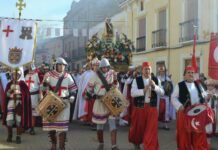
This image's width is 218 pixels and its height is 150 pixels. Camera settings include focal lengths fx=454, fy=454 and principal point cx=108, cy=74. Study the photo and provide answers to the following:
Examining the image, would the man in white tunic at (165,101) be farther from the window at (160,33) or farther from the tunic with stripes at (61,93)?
the window at (160,33)

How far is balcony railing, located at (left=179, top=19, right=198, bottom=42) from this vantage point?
19.3 metres

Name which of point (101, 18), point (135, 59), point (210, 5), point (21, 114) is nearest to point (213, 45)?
point (21, 114)

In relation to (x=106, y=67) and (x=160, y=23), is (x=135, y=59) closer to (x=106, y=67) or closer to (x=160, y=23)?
(x=160, y=23)

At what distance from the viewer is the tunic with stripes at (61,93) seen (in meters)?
8.41

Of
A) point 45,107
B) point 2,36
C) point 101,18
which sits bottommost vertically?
point 45,107

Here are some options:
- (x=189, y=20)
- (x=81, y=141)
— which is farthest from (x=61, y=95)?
(x=189, y=20)

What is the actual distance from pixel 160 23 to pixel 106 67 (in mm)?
14490

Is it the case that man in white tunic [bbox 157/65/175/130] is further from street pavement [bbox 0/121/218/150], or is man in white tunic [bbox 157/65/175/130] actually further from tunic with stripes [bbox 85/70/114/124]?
tunic with stripes [bbox 85/70/114/124]

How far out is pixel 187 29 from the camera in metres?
19.8

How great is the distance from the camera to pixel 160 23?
23141 mm

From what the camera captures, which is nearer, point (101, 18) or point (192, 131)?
point (192, 131)

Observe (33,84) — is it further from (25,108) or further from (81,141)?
(81,141)

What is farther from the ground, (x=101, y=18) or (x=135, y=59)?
(x=101, y=18)

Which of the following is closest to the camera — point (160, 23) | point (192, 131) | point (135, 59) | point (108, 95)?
point (192, 131)
